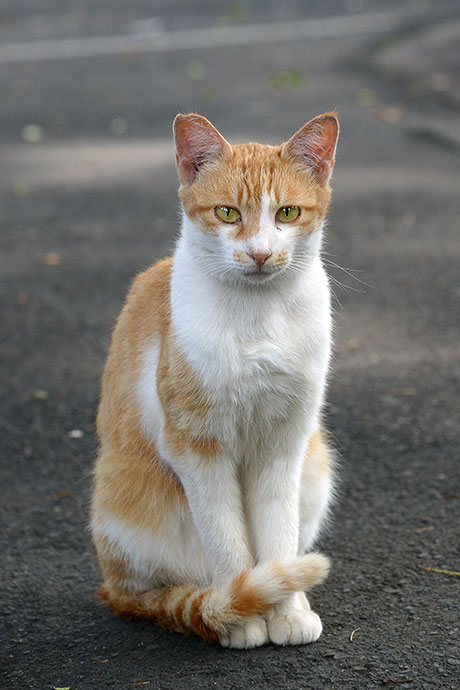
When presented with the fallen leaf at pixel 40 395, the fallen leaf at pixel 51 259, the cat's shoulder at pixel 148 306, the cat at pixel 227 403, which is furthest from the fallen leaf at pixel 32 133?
the cat at pixel 227 403

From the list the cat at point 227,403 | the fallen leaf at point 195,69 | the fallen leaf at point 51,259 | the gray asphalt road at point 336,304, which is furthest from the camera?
the fallen leaf at point 195,69

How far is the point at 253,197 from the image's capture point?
271cm

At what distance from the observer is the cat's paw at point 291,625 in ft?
9.69

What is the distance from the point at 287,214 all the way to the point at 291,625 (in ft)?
4.12

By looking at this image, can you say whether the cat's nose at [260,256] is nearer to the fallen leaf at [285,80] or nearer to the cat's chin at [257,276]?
the cat's chin at [257,276]

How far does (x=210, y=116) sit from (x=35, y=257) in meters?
3.46

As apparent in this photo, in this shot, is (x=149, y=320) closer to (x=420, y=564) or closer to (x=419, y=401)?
(x=420, y=564)

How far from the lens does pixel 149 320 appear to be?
3133 mm

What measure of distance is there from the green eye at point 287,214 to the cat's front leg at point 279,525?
737mm

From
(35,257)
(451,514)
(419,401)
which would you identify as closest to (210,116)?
(35,257)

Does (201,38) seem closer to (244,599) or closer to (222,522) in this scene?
(222,522)

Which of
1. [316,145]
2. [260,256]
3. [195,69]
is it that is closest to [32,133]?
[195,69]

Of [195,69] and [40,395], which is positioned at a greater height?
[195,69]

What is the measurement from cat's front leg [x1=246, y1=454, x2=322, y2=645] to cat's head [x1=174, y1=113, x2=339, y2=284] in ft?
2.04
